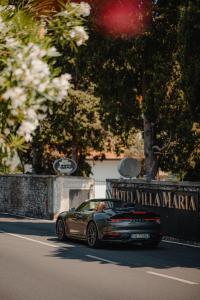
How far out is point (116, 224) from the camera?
671 inches

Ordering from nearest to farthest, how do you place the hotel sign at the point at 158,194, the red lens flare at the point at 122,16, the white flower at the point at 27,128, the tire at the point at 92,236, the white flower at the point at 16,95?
the white flower at the point at 16,95, the white flower at the point at 27,128, the tire at the point at 92,236, the hotel sign at the point at 158,194, the red lens flare at the point at 122,16

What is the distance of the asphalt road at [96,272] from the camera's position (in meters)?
10.3

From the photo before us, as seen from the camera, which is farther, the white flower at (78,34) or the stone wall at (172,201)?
the stone wall at (172,201)

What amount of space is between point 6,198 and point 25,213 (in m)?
4.07

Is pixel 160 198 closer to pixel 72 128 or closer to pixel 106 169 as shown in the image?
pixel 72 128

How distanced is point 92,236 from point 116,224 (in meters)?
1.01

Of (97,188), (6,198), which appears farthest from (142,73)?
(97,188)

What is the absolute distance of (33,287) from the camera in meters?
10.9

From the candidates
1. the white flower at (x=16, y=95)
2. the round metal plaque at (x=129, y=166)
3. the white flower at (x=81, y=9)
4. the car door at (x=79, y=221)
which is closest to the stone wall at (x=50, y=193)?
the round metal plaque at (x=129, y=166)

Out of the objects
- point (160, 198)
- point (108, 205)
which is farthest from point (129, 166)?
point (108, 205)

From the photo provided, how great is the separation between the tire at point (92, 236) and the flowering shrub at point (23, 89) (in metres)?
11.7

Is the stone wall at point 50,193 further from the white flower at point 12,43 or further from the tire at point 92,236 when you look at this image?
the white flower at point 12,43

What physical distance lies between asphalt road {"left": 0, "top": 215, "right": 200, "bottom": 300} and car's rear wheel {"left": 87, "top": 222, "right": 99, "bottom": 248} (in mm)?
224

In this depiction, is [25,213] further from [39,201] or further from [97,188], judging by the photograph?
[97,188]
